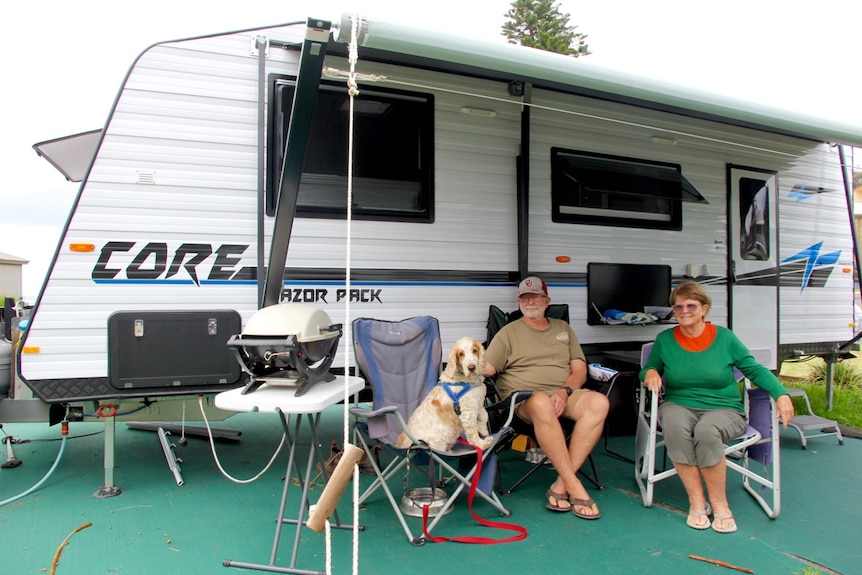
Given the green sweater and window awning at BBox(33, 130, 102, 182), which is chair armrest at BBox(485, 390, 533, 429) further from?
window awning at BBox(33, 130, 102, 182)

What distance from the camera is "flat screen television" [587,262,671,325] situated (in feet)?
13.5

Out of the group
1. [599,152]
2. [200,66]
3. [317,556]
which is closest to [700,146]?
[599,152]

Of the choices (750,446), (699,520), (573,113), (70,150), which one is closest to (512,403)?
(699,520)

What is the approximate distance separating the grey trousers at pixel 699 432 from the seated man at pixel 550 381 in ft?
1.12

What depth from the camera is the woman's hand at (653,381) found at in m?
3.04

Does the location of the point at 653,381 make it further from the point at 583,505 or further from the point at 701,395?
the point at 583,505

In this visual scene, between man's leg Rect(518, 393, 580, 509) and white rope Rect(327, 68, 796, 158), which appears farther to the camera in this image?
white rope Rect(327, 68, 796, 158)

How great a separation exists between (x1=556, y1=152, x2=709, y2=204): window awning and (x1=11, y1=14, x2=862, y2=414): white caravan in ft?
0.05

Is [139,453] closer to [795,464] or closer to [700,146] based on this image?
[795,464]

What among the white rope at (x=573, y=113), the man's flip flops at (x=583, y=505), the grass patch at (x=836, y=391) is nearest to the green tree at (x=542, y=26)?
the grass patch at (x=836, y=391)

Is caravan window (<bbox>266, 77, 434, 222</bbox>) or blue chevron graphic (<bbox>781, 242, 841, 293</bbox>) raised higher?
caravan window (<bbox>266, 77, 434, 222</bbox>)

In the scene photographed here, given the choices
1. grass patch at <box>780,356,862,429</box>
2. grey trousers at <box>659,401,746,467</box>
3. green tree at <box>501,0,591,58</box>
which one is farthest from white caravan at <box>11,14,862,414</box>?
green tree at <box>501,0,591,58</box>

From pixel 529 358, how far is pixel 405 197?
4.04 ft

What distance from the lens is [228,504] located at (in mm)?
3057
